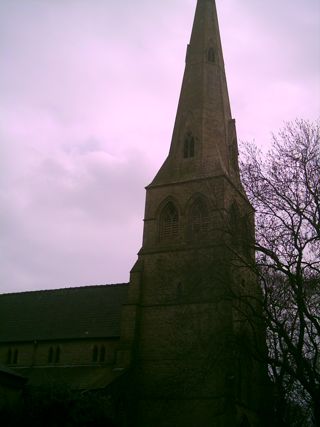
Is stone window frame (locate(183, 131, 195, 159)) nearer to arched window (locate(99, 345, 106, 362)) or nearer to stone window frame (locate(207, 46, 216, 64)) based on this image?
stone window frame (locate(207, 46, 216, 64))

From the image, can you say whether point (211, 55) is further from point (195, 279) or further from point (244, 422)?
point (244, 422)

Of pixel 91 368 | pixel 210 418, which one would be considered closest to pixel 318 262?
pixel 210 418

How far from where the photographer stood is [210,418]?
27.4 m

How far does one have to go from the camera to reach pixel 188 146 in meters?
36.4

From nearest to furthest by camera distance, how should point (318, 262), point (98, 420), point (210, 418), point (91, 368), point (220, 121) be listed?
1. point (318, 262)
2. point (98, 420)
3. point (210, 418)
4. point (91, 368)
5. point (220, 121)

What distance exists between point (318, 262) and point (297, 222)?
1705 millimetres

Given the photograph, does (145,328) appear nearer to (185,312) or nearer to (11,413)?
(185,312)

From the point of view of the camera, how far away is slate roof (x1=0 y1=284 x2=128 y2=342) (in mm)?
34656

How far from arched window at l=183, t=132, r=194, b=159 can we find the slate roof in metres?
9.06

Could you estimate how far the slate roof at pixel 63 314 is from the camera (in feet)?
114

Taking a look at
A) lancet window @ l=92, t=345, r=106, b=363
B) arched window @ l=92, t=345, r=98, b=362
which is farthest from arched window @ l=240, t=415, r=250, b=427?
arched window @ l=92, t=345, r=98, b=362

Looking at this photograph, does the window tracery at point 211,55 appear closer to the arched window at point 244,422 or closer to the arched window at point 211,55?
the arched window at point 211,55

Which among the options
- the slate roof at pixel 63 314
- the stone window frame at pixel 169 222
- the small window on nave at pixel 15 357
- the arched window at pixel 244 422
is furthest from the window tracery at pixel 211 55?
the arched window at pixel 244 422

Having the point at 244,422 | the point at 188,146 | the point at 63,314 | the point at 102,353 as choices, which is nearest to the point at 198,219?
the point at 188,146
